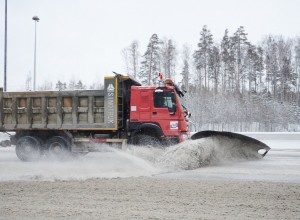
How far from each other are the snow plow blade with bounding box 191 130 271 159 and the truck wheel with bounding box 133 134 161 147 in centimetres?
123

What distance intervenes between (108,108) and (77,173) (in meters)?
3.13

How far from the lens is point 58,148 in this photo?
444 inches

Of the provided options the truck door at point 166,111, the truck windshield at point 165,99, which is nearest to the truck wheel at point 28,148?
the truck door at point 166,111

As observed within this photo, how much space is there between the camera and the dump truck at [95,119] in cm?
1066

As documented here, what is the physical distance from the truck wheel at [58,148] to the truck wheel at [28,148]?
1.19 feet

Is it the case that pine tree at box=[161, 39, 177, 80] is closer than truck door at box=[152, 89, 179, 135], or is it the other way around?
truck door at box=[152, 89, 179, 135]

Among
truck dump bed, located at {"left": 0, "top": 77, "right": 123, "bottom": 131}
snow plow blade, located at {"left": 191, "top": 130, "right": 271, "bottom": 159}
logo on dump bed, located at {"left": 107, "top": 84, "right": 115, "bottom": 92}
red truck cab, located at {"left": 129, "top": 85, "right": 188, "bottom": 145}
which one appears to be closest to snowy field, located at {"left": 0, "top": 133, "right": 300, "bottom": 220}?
snow plow blade, located at {"left": 191, "top": 130, "right": 271, "bottom": 159}

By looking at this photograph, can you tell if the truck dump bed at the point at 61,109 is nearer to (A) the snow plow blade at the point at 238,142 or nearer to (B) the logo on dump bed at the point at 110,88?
(B) the logo on dump bed at the point at 110,88

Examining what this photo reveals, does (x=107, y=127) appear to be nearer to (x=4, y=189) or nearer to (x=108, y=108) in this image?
(x=108, y=108)

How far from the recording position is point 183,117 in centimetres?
1075

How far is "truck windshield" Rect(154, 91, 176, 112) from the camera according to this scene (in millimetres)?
10664

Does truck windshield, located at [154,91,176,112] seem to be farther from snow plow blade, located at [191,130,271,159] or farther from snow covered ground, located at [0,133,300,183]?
snow covered ground, located at [0,133,300,183]

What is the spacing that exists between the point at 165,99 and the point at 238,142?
2.97 m

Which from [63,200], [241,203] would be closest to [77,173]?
[63,200]
